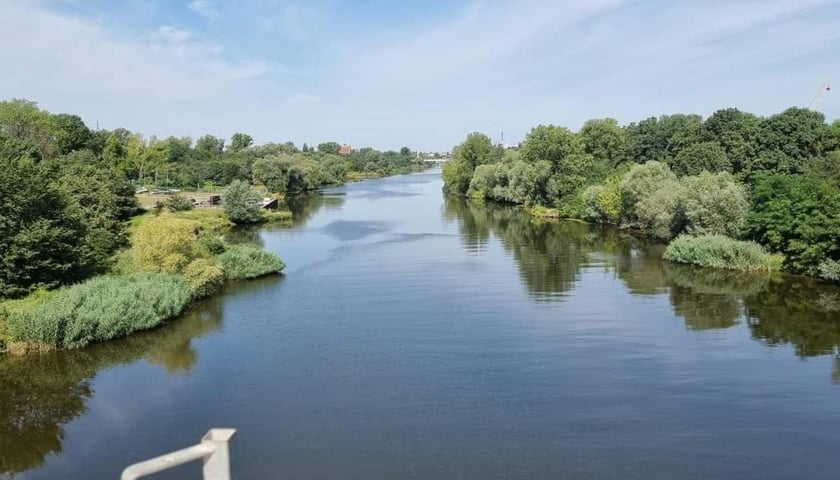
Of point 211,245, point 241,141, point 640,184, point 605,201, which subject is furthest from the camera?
point 241,141

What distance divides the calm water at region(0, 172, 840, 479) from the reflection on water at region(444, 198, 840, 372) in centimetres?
17

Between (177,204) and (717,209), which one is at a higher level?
(177,204)

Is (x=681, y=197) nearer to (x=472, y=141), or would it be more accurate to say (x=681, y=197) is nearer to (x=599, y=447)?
(x=599, y=447)

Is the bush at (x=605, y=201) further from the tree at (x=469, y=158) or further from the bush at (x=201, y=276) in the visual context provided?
the tree at (x=469, y=158)

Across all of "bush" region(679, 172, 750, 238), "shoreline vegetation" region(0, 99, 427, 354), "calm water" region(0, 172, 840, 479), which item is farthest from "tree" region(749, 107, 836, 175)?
"shoreline vegetation" region(0, 99, 427, 354)

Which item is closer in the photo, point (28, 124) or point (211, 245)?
point (211, 245)

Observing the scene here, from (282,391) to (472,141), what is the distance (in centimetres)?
8989

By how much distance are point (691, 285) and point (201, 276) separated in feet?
85.2

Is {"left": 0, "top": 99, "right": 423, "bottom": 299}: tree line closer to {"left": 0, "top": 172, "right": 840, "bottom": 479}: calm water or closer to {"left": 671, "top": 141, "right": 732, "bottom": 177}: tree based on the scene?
{"left": 0, "top": 172, "right": 840, "bottom": 479}: calm water

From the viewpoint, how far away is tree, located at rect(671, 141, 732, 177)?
57500 mm

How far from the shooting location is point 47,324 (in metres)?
24.9

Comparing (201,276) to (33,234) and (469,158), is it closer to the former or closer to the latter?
(33,234)

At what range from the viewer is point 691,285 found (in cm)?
3616

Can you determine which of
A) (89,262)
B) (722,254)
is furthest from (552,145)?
(89,262)
